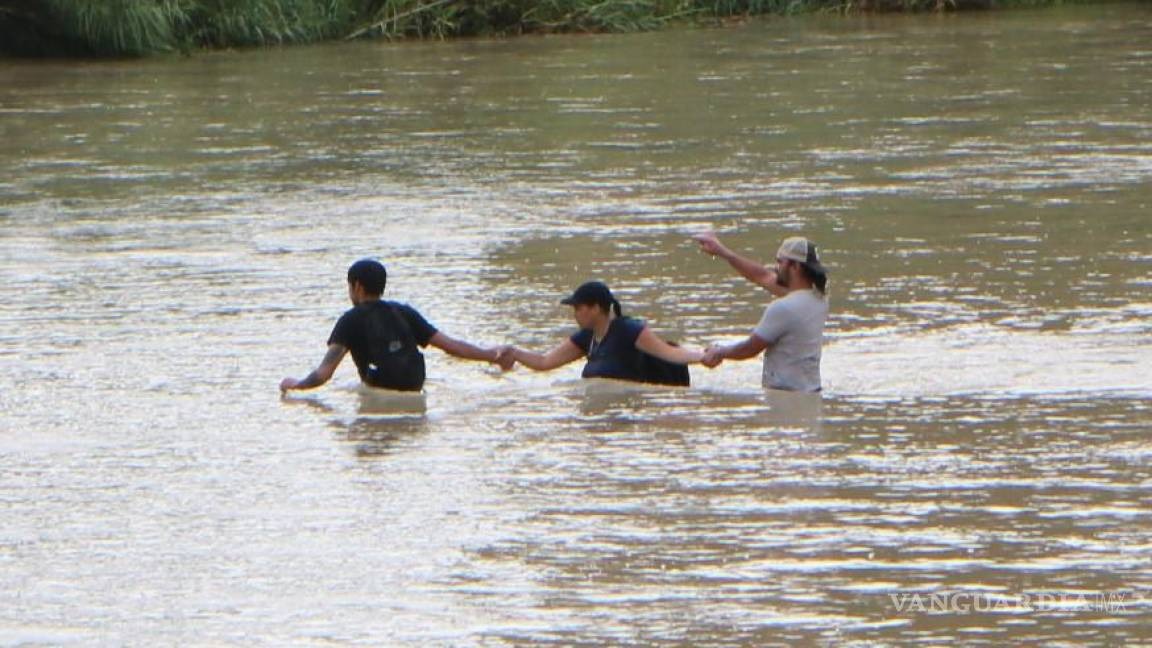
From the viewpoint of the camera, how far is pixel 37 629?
314 inches

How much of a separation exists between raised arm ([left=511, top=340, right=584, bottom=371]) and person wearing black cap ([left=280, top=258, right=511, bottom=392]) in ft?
0.27

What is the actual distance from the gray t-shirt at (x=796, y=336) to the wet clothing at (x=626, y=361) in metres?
0.57

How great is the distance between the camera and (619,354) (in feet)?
39.7

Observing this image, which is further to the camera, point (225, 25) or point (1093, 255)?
point (225, 25)

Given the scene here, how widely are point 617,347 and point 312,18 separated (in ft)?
96.2

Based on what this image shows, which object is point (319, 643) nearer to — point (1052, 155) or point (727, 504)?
point (727, 504)

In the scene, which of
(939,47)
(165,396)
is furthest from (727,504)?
(939,47)

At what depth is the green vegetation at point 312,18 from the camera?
37.0m

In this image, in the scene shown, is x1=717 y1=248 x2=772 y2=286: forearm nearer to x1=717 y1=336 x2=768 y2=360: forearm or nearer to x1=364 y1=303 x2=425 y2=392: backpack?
x1=717 y1=336 x2=768 y2=360: forearm

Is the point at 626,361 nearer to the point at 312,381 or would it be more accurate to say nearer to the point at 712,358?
the point at 712,358

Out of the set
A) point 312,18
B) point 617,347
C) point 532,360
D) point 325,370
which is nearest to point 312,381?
point 325,370

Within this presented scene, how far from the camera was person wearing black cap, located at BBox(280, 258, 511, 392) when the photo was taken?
478 inches

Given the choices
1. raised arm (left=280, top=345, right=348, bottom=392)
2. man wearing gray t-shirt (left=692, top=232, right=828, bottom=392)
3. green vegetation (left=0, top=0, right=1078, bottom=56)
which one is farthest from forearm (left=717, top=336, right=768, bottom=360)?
green vegetation (left=0, top=0, right=1078, bottom=56)

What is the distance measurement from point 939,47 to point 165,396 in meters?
25.3
